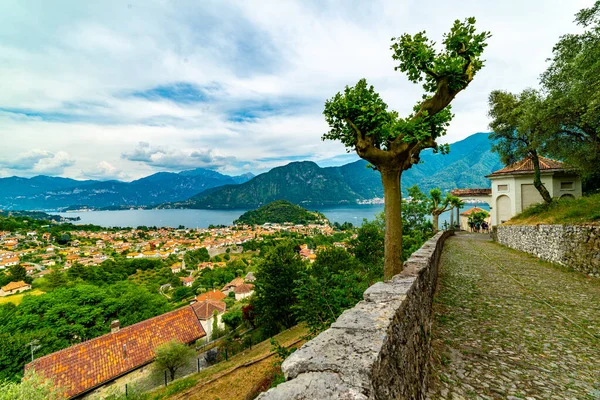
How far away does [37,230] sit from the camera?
135250 millimetres

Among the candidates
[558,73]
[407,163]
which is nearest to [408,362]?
[407,163]

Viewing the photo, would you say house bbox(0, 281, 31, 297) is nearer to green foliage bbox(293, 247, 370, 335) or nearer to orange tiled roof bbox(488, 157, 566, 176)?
green foliage bbox(293, 247, 370, 335)

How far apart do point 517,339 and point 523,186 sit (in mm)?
23493

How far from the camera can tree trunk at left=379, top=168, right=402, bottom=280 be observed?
6449mm

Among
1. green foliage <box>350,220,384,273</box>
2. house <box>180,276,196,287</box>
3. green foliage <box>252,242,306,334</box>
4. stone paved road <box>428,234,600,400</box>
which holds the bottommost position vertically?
house <box>180,276,196,287</box>

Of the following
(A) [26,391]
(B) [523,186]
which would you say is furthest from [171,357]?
(B) [523,186]

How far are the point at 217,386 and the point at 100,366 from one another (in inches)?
519

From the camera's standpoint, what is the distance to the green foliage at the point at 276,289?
18.7 m

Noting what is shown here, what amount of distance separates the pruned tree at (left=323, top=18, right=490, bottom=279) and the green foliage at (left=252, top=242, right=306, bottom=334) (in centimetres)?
1370

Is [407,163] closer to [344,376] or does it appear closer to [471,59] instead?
[471,59]

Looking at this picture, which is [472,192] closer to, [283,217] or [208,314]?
[208,314]

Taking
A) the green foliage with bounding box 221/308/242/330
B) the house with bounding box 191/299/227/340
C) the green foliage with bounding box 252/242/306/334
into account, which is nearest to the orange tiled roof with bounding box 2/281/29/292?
the house with bounding box 191/299/227/340

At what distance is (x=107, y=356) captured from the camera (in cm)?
1848

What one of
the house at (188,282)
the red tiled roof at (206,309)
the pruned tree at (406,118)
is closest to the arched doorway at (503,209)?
the pruned tree at (406,118)
